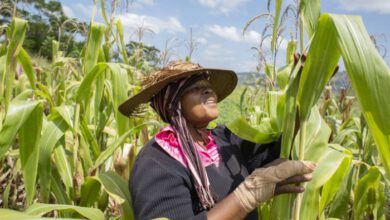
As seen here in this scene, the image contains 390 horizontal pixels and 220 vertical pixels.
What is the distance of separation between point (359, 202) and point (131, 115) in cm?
110

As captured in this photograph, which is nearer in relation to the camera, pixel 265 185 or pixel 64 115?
pixel 265 185

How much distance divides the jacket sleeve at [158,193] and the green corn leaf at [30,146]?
1.13 feet

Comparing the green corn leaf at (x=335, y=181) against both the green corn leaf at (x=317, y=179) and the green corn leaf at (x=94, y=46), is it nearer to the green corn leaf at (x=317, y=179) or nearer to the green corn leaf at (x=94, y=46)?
the green corn leaf at (x=317, y=179)

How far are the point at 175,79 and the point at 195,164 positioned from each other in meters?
0.32

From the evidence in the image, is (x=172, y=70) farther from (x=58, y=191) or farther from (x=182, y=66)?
(x=58, y=191)

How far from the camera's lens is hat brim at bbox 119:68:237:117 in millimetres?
1405

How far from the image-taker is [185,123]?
1398 millimetres

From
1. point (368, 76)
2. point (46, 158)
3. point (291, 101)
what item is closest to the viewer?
point (368, 76)

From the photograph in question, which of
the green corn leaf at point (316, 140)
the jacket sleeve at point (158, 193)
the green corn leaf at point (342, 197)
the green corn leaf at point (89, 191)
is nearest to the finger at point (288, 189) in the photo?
the green corn leaf at point (316, 140)

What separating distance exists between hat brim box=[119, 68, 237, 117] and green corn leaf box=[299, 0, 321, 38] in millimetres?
537

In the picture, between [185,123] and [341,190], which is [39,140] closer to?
[185,123]

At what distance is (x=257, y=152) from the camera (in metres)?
1.58

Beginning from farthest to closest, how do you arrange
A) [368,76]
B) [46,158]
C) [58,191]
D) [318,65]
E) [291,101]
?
[58,191], [46,158], [291,101], [318,65], [368,76]

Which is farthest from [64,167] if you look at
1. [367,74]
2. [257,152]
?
[367,74]
